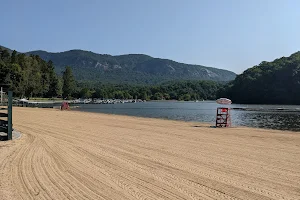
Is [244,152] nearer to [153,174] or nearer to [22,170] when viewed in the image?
[153,174]

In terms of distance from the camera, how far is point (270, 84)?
146 meters

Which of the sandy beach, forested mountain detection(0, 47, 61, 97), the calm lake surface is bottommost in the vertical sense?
the calm lake surface

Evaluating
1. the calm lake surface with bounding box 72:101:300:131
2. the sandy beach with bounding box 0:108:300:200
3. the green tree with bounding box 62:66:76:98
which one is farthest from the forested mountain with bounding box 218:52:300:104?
the sandy beach with bounding box 0:108:300:200

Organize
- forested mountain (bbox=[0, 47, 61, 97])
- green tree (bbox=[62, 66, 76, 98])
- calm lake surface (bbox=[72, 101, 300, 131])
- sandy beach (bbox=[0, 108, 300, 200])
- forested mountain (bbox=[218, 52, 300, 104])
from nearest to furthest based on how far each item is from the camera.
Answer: sandy beach (bbox=[0, 108, 300, 200]) < calm lake surface (bbox=[72, 101, 300, 131]) < forested mountain (bbox=[0, 47, 61, 97]) < forested mountain (bbox=[218, 52, 300, 104]) < green tree (bbox=[62, 66, 76, 98])

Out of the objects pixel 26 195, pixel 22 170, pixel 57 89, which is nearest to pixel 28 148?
pixel 22 170

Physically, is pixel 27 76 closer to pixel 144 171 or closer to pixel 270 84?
pixel 270 84

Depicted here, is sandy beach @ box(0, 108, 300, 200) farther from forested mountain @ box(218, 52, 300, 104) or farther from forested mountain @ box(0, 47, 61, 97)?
forested mountain @ box(218, 52, 300, 104)

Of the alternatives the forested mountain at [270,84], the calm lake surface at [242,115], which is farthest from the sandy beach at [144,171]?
the forested mountain at [270,84]

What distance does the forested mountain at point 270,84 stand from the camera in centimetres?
13662

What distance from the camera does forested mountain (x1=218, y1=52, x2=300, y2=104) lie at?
137 metres

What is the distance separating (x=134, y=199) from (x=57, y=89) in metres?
142

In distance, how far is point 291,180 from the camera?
7.45m

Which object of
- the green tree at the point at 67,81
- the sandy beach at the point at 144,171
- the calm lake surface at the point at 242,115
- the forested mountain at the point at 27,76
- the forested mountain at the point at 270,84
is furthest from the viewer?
the green tree at the point at 67,81

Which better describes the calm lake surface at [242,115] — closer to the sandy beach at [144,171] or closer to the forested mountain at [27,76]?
the sandy beach at [144,171]
